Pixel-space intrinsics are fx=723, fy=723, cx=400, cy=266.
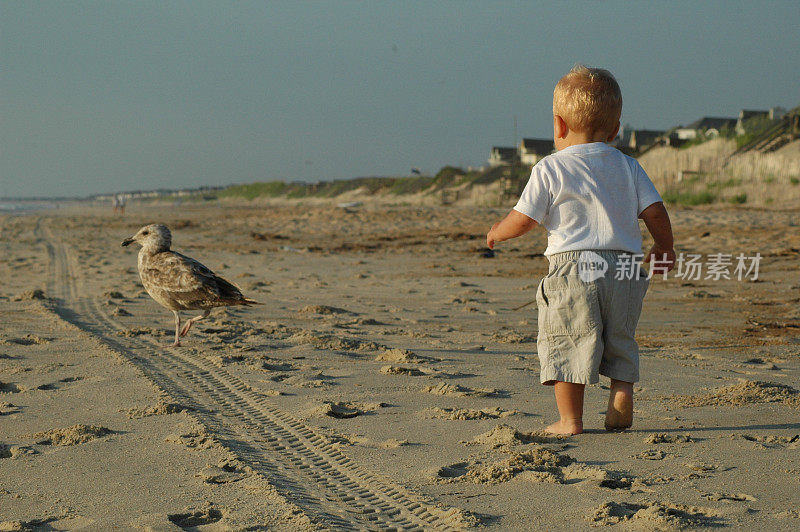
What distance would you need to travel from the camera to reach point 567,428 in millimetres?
3381

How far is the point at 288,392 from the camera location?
4.33 metres

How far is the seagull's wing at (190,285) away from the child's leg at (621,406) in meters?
3.35

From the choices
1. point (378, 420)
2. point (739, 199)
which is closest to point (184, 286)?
point (378, 420)

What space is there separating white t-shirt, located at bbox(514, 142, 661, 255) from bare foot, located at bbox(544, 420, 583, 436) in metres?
0.82

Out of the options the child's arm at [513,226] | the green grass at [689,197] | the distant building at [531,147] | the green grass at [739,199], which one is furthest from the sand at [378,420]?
the distant building at [531,147]

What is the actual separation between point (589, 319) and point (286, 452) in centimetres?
150

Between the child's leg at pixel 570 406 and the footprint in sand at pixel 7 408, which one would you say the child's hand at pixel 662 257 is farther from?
the footprint in sand at pixel 7 408

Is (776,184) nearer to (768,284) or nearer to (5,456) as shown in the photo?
(768,284)

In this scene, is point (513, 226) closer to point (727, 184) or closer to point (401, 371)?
point (401, 371)

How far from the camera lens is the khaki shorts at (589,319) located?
10.5 ft

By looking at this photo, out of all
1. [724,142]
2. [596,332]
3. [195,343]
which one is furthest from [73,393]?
[724,142]

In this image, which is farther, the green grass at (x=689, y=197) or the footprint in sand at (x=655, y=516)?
the green grass at (x=689, y=197)

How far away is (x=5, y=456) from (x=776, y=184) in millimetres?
24192

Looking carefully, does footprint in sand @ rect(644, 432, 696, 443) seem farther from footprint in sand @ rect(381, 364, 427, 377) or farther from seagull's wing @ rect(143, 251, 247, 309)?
seagull's wing @ rect(143, 251, 247, 309)
